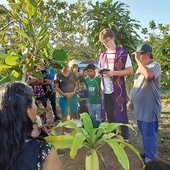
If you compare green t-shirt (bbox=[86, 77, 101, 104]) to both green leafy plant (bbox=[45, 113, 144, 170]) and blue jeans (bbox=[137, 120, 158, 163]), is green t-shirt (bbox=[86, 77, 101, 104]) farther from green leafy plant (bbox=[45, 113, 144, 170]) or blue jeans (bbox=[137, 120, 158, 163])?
green leafy plant (bbox=[45, 113, 144, 170])

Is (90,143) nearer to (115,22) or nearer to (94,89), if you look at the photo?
(94,89)

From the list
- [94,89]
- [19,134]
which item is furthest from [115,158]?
[19,134]

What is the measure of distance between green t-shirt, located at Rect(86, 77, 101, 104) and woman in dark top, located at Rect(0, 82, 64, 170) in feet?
9.90

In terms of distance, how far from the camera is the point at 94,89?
4.29m

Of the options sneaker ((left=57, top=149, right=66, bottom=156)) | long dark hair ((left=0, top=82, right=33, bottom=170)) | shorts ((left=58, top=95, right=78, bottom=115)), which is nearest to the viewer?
long dark hair ((left=0, top=82, right=33, bottom=170))

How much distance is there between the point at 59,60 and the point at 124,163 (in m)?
0.99

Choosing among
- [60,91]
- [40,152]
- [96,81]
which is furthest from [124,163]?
[60,91]

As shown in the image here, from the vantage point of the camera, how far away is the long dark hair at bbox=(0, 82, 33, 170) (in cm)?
118

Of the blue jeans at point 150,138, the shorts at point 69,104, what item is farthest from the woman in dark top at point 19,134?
the shorts at point 69,104

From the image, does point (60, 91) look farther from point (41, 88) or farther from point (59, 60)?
point (59, 60)

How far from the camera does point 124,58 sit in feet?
11.6

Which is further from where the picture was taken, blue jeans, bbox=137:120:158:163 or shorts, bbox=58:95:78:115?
shorts, bbox=58:95:78:115

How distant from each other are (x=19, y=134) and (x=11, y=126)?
0.17 feet

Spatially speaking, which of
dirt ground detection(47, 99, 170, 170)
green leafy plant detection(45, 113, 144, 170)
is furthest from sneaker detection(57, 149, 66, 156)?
green leafy plant detection(45, 113, 144, 170)
